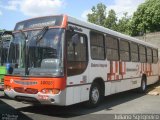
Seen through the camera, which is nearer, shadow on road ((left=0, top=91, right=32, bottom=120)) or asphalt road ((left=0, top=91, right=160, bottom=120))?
shadow on road ((left=0, top=91, right=32, bottom=120))

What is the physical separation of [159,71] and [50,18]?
13.7 meters

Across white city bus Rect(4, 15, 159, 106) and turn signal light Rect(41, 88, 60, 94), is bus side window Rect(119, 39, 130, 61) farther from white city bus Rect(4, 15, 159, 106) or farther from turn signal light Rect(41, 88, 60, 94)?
turn signal light Rect(41, 88, 60, 94)

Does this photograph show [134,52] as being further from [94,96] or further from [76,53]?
[76,53]

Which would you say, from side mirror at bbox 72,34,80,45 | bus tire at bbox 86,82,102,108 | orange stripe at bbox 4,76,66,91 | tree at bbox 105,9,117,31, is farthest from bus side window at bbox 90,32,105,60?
tree at bbox 105,9,117,31

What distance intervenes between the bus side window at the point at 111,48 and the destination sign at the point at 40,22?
317 cm

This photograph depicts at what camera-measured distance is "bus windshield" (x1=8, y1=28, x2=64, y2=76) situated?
9222 millimetres

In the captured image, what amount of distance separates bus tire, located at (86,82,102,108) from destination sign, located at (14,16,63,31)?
2727 millimetres

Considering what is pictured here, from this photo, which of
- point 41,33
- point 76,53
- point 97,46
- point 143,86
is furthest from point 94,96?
point 143,86

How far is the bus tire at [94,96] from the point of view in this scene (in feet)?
36.1

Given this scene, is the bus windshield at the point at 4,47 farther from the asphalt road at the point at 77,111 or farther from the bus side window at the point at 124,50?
the bus side window at the point at 124,50

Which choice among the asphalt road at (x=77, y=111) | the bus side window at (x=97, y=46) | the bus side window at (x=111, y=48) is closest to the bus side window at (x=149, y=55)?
the bus side window at (x=111, y=48)

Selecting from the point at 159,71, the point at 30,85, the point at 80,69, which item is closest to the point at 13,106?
the point at 30,85

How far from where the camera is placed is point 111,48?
42.0ft

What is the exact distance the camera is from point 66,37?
9.44 metres
